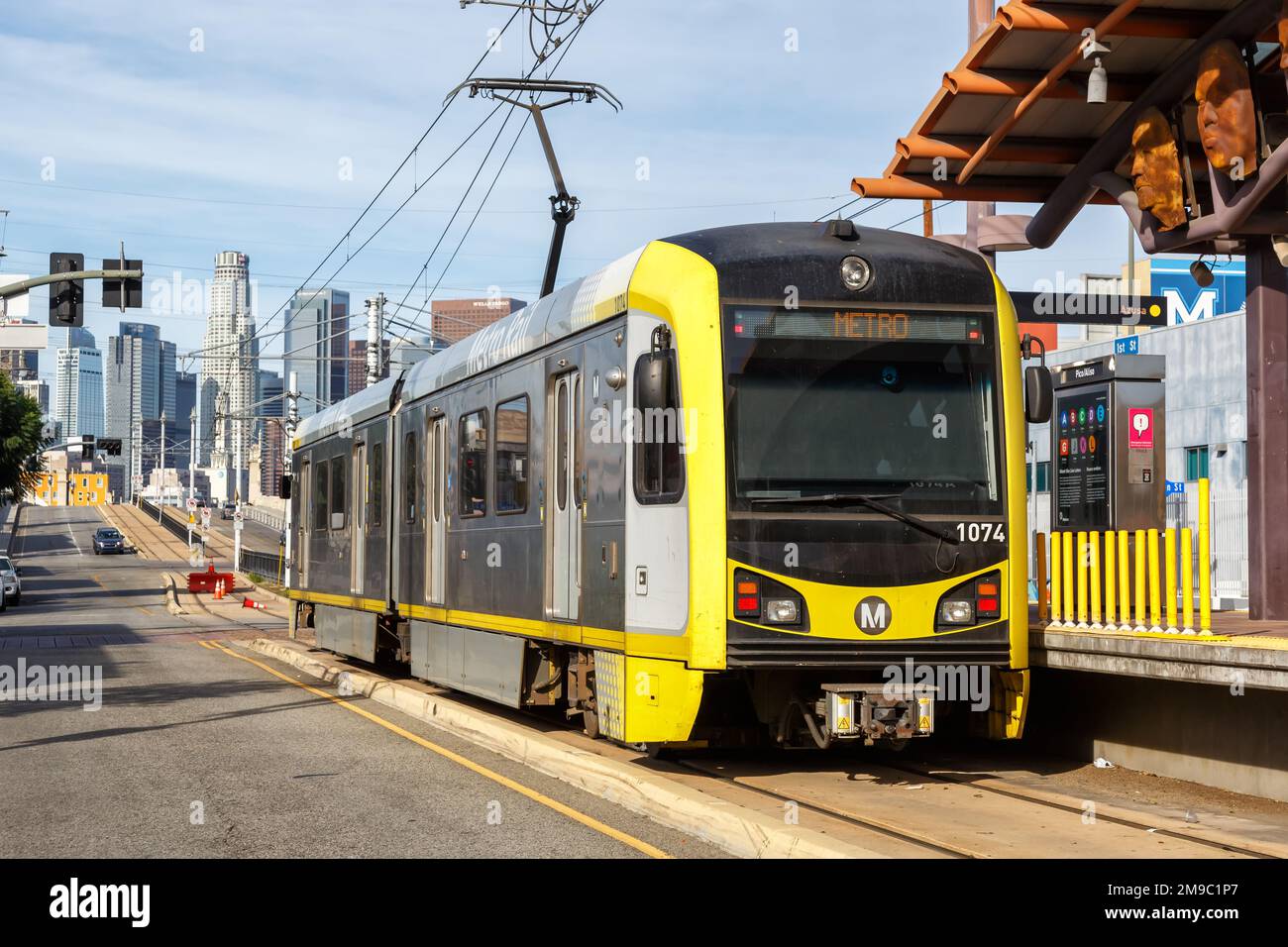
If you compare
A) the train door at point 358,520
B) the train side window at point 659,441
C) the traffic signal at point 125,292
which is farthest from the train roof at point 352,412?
the train side window at point 659,441

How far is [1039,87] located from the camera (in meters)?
12.5

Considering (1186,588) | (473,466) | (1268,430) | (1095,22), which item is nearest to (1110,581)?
(1186,588)

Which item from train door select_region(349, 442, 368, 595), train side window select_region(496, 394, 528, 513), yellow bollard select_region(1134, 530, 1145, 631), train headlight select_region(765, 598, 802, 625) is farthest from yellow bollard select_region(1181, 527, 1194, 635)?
train door select_region(349, 442, 368, 595)

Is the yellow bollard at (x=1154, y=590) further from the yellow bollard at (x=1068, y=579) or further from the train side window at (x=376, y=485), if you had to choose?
the train side window at (x=376, y=485)

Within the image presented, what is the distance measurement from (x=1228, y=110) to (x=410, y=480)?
977 centimetres

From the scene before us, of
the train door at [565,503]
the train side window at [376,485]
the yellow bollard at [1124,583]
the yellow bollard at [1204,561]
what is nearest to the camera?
the yellow bollard at [1204,561]

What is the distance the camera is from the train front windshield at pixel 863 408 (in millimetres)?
10609

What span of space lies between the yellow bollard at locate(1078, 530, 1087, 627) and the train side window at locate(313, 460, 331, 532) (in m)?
13.5

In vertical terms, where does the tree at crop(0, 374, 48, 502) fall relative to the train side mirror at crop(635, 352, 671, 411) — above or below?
above

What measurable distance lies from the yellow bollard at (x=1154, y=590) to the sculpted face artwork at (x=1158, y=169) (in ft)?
10.4

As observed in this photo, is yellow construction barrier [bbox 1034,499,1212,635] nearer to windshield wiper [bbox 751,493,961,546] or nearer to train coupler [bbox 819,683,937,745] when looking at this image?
windshield wiper [bbox 751,493,961,546]

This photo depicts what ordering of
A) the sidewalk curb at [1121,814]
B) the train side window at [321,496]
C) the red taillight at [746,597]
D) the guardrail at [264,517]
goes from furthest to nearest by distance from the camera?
the guardrail at [264,517] → the train side window at [321,496] → the red taillight at [746,597] → the sidewalk curb at [1121,814]

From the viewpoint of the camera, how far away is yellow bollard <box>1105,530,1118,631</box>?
446 inches
